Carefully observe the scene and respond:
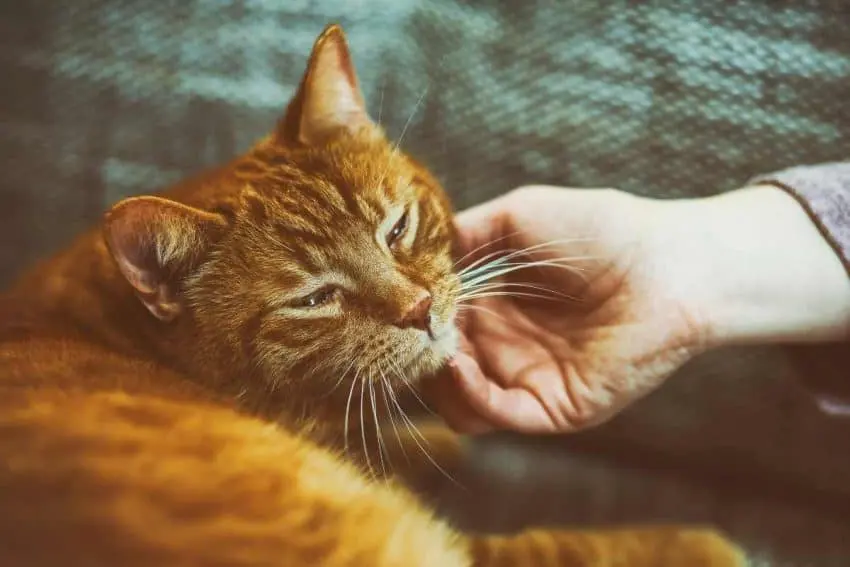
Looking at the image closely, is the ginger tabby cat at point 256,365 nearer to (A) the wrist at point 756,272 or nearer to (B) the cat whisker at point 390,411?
(B) the cat whisker at point 390,411

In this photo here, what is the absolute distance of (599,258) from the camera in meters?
1.20

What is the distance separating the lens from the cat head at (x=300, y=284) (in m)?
1.10

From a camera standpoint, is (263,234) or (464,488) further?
(464,488)

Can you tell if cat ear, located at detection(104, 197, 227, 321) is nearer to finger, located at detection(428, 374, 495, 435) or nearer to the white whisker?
the white whisker

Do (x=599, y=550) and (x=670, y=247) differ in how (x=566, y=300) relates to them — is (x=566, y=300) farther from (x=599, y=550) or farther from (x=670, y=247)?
(x=599, y=550)

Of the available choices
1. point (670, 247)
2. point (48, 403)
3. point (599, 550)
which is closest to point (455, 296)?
point (670, 247)

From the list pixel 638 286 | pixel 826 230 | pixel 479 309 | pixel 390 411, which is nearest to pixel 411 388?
pixel 390 411

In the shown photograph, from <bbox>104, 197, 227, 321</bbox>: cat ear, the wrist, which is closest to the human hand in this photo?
the wrist

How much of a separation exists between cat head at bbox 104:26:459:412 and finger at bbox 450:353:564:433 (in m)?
0.09

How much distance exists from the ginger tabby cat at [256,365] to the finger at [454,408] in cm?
10

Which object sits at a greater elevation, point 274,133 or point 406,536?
point 274,133

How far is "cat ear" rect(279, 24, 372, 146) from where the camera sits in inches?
45.1

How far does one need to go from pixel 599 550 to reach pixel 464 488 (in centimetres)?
28

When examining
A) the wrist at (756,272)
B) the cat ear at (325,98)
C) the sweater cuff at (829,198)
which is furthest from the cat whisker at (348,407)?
the sweater cuff at (829,198)
